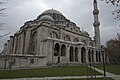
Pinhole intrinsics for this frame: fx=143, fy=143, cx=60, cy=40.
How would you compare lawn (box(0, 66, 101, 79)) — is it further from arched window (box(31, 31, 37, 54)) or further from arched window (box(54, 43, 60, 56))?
arched window (box(31, 31, 37, 54))

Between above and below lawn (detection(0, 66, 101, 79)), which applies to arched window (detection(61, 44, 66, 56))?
above

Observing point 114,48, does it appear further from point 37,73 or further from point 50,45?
point 37,73

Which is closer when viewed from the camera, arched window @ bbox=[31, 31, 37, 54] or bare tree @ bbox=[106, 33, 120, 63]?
bare tree @ bbox=[106, 33, 120, 63]

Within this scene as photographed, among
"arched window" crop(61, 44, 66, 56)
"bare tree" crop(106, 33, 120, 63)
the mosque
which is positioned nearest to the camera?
the mosque

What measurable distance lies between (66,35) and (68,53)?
9465 millimetres

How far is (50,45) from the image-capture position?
3366 cm

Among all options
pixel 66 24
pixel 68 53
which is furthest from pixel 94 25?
pixel 68 53

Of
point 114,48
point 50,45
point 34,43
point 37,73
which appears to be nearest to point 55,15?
point 34,43

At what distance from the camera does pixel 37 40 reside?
37875mm

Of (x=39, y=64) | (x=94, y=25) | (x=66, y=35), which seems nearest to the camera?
(x=39, y=64)

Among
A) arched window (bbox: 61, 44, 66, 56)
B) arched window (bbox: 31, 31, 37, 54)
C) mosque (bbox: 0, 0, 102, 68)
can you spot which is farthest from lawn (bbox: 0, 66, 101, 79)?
arched window (bbox: 31, 31, 37, 54)

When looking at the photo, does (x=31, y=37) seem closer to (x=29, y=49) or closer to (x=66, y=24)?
(x=29, y=49)

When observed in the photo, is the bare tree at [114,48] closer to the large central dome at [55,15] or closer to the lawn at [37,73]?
the lawn at [37,73]

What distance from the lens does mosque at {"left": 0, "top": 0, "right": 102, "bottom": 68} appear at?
30.4m
